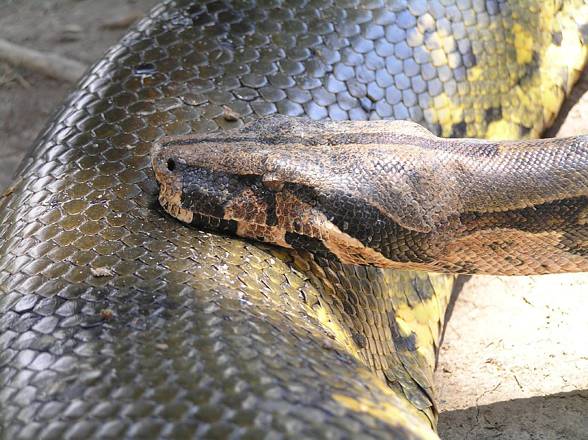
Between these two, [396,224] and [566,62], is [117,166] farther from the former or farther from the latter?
[566,62]

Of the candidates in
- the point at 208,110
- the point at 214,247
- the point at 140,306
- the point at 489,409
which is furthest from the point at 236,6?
the point at 489,409

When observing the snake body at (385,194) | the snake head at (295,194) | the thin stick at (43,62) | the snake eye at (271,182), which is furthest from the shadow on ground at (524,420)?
the thin stick at (43,62)

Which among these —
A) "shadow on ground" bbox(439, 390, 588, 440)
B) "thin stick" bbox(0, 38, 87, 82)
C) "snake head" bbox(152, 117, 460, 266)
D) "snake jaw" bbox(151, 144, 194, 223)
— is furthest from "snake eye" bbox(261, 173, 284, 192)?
"thin stick" bbox(0, 38, 87, 82)

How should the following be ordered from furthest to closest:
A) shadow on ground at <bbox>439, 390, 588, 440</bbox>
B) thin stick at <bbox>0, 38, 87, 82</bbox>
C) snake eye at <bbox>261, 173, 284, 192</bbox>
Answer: thin stick at <bbox>0, 38, 87, 82</bbox>
shadow on ground at <bbox>439, 390, 588, 440</bbox>
snake eye at <bbox>261, 173, 284, 192</bbox>

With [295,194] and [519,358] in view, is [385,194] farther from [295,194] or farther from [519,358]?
[519,358]

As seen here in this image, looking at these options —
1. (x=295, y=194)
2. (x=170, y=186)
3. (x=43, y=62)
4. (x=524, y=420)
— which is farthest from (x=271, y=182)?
(x=43, y=62)

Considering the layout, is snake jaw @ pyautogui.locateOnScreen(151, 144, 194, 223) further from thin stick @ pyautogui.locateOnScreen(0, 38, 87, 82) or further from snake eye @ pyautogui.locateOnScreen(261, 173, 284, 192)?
thin stick @ pyautogui.locateOnScreen(0, 38, 87, 82)
